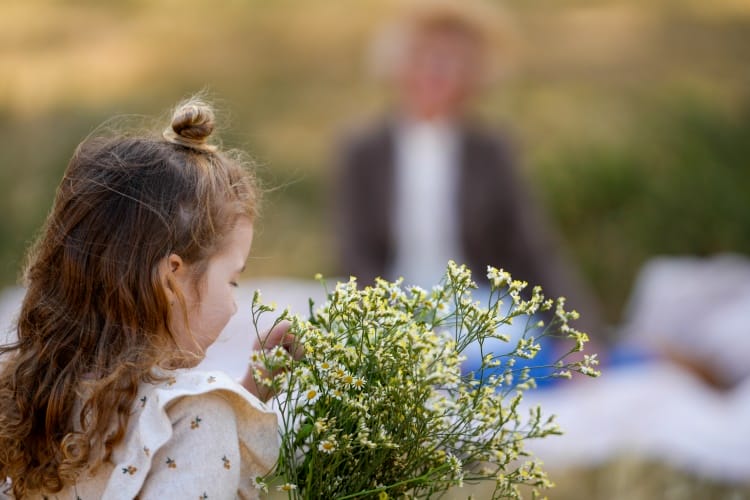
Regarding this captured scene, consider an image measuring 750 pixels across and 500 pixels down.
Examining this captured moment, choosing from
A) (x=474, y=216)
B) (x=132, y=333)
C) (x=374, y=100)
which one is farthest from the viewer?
(x=374, y=100)

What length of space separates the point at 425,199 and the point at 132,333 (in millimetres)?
4211

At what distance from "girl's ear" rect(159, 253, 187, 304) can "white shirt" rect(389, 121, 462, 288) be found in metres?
4.03

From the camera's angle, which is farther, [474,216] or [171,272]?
[474,216]

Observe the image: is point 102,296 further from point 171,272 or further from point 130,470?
point 130,470

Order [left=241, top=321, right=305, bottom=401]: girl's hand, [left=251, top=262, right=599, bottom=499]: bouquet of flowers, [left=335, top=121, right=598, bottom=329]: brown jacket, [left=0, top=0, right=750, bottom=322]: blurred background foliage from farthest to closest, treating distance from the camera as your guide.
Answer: [left=0, top=0, right=750, bottom=322]: blurred background foliage, [left=335, top=121, right=598, bottom=329]: brown jacket, [left=241, top=321, right=305, bottom=401]: girl's hand, [left=251, top=262, right=599, bottom=499]: bouquet of flowers

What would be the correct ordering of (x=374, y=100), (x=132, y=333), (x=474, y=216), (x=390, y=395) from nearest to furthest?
1. (x=390, y=395)
2. (x=132, y=333)
3. (x=474, y=216)
4. (x=374, y=100)

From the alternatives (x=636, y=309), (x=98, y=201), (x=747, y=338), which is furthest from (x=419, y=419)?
(x=636, y=309)

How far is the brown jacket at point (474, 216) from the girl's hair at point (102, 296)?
12.6ft

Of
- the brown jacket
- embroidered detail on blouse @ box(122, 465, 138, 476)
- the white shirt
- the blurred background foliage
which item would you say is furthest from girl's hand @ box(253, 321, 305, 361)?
the blurred background foliage

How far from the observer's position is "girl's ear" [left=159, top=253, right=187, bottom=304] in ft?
5.49

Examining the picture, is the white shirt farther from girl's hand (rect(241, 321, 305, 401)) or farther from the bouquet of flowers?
the bouquet of flowers

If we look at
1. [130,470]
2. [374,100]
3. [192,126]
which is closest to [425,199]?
[192,126]

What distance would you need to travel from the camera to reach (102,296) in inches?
66.7

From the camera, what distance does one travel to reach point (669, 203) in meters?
7.11
